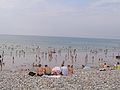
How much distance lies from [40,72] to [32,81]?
4.25 meters

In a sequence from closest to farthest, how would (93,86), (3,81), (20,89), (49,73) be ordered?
(20,89) → (93,86) → (3,81) → (49,73)

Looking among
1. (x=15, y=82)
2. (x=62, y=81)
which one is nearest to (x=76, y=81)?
(x=62, y=81)

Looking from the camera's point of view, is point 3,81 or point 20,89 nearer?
point 20,89

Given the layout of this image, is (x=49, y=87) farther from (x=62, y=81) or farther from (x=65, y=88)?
(x=62, y=81)

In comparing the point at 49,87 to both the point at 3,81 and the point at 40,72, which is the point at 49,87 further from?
the point at 40,72

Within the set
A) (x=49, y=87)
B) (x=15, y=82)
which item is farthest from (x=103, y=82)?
(x=15, y=82)

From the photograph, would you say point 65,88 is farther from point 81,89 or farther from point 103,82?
point 103,82

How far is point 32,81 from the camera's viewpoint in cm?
2008

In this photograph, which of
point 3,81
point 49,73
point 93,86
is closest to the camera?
point 93,86

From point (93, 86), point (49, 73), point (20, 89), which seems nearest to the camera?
point (20, 89)

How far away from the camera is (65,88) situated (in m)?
17.6

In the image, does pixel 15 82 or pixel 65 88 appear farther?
pixel 15 82

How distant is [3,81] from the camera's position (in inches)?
780

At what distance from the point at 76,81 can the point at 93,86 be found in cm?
210
